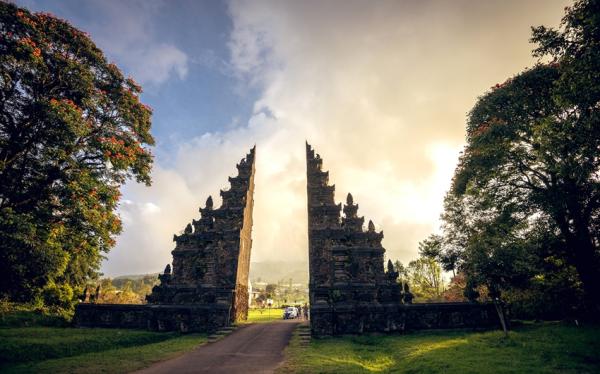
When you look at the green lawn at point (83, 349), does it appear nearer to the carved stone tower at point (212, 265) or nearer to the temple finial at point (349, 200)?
the carved stone tower at point (212, 265)

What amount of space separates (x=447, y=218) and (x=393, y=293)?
11444 mm

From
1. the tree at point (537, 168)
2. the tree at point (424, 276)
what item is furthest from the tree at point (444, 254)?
the tree at point (424, 276)

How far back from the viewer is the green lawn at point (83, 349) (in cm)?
1048

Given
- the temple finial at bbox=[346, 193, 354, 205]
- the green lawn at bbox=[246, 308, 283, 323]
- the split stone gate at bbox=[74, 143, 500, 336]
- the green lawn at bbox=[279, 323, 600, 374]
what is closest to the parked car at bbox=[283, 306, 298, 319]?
the green lawn at bbox=[246, 308, 283, 323]

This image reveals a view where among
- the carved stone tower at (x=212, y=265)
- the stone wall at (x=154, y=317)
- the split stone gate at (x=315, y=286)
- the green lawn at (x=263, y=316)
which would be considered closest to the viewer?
the split stone gate at (x=315, y=286)

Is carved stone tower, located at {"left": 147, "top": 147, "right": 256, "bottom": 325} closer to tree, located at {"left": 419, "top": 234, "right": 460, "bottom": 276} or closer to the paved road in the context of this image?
the paved road

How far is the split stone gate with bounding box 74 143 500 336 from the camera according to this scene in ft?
56.5

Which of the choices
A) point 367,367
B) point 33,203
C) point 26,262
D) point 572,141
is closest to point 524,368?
point 367,367

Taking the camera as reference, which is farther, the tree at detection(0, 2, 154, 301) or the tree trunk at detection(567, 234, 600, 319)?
the tree trunk at detection(567, 234, 600, 319)

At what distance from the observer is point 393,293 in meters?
18.5

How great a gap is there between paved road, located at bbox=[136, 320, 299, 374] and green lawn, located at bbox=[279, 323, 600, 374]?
33.4 inches

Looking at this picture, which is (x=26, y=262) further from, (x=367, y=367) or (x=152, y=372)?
(x=367, y=367)

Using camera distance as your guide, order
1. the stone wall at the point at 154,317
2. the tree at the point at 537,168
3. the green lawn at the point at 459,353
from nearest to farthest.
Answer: the green lawn at the point at 459,353
the tree at the point at 537,168
the stone wall at the point at 154,317

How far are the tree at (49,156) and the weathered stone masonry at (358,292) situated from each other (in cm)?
1301
